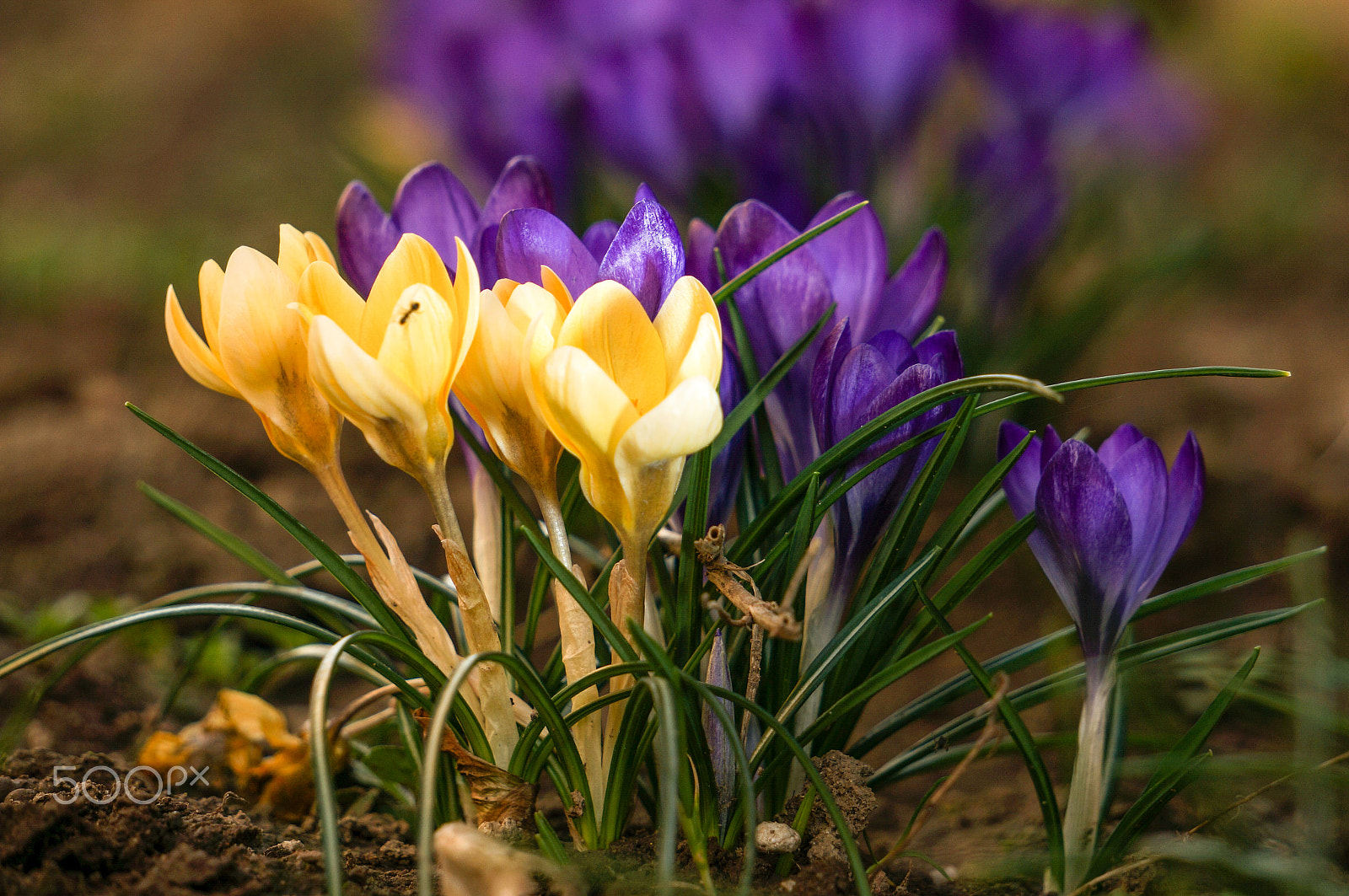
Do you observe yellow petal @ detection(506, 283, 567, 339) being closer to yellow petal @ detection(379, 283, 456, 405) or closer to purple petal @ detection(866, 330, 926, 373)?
yellow petal @ detection(379, 283, 456, 405)

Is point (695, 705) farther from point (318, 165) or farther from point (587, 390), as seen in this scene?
point (318, 165)

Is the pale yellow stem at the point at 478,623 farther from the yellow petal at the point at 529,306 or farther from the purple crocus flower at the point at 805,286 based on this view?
the purple crocus flower at the point at 805,286

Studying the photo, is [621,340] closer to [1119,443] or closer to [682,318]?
[682,318]

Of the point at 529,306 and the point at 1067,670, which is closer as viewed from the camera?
the point at 529,306

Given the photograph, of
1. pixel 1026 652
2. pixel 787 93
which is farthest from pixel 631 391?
pixel 787 93

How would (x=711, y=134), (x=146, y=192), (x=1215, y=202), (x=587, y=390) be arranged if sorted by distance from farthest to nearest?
(x=146, y=192) → (x=1215, y=202) → (x=711, y=134) → (x=587, y=390)

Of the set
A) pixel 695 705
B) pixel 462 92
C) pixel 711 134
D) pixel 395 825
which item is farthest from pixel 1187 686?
pixel 462 92

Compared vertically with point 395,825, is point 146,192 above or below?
above

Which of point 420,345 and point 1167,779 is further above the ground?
point 420,345
